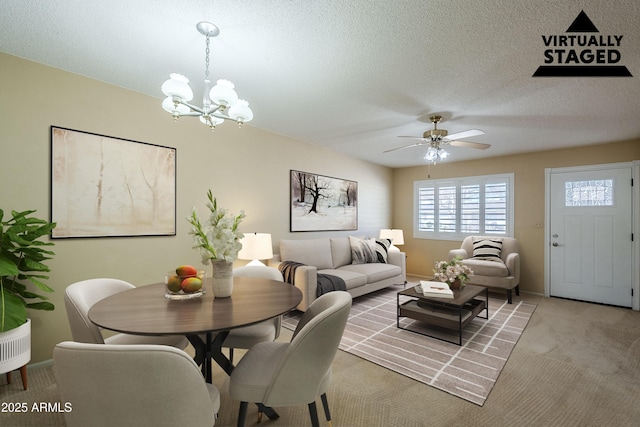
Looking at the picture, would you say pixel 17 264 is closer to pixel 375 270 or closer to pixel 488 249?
pixel 375 270

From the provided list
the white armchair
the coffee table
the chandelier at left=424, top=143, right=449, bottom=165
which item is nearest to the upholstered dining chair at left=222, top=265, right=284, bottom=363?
the coffee table

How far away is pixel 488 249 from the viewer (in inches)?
184

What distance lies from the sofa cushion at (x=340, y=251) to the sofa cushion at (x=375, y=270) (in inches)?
3.9

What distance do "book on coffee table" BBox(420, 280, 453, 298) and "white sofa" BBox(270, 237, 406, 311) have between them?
0.97m

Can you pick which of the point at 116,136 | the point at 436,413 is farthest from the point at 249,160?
A: the point at 436,413

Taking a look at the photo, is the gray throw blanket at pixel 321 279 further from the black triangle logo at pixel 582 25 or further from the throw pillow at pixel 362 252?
the black triangle logo at pixel 582 25

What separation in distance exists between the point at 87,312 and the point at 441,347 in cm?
281

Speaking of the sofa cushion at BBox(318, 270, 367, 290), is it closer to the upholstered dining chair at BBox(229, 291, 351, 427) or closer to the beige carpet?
the beige carpet

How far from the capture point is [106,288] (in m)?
1.86

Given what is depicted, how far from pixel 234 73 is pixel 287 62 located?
19.4 inches

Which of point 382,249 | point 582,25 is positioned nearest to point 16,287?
point 582,25

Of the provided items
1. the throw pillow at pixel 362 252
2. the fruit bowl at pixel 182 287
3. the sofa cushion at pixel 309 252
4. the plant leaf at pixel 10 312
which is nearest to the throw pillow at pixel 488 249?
the throw pillow at pixel 362 252

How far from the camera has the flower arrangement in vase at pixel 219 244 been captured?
1581 millimetres

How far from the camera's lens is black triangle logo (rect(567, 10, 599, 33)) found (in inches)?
62.9
